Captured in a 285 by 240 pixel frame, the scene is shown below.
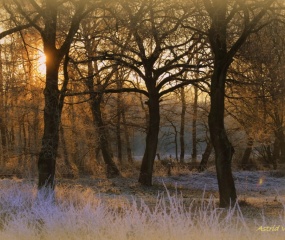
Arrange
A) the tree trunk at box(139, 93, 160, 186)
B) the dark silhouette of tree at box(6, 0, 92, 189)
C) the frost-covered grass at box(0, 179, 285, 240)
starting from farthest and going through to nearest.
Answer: the tree trunk at box(139, 93, 160, 186), the dark silhouette of tree at box(6, 0, 92, 189), the frost-covered grass at box(0, 179, 285, 240)

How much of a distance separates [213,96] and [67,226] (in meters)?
7.30

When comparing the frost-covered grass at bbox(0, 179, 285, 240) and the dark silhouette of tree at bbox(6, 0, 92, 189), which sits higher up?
the dark silhouette of tree at bbox(6, 0, 92, 189)

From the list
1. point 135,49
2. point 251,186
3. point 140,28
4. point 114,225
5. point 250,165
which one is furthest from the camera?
point 250,165

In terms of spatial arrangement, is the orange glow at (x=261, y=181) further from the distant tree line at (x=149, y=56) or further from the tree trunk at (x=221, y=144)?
the tree trunk at (x=221, y=144)

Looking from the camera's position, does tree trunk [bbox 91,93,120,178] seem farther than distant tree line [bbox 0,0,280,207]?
Yes

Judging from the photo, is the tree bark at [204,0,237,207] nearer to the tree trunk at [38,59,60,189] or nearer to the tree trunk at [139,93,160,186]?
the tree trunk at [38,59,60,189]

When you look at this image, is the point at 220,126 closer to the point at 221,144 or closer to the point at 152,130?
the point at 221,144

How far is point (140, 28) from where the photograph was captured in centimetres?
1394

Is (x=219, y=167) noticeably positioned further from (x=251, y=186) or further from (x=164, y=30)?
(x=251, y=186)

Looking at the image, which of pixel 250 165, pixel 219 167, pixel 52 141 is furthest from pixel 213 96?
pixel 250 165

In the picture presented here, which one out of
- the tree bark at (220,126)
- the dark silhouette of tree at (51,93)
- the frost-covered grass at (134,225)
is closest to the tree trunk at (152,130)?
the tree bark at (220,126)

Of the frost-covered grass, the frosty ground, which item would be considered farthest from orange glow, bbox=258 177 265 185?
the frost-covered grass

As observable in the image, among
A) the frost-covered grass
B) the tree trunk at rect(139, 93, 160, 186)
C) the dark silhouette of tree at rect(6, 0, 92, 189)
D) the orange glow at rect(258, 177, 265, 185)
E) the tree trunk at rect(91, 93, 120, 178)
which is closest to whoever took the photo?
the frost-covered grass

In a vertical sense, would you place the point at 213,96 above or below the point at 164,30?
below
